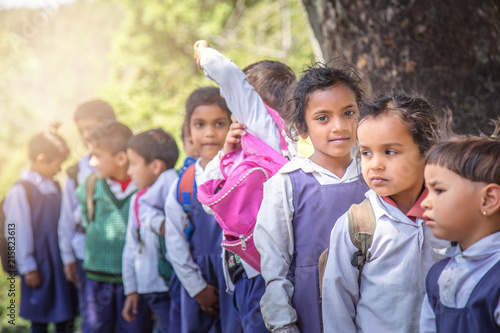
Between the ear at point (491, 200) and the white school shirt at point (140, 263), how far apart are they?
2.20 metres

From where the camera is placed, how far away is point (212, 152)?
2932mm

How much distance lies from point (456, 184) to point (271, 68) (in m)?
1.34

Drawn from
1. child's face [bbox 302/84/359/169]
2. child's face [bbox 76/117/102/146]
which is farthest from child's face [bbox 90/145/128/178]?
child's face [bbox 302/84/359/169]

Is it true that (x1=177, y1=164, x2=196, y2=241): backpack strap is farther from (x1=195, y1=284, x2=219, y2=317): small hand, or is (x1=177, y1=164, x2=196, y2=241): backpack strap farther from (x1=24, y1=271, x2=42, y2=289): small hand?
(x1=24, y1=271, x2=42, y2=289): small hand

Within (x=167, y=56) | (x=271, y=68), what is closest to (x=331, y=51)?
(x=271, y=68)

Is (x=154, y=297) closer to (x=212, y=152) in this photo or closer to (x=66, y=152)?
(x=212, y=152)

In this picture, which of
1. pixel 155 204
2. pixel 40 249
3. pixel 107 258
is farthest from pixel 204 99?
pixel 40 249

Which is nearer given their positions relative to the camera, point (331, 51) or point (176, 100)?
point (331, 51)

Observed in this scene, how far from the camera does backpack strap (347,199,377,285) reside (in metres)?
1.79

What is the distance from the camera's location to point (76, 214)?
4234 millimetres

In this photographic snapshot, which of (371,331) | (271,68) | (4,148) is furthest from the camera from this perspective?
(4,148)

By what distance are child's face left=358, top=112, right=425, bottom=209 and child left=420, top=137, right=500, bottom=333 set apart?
0.56ft

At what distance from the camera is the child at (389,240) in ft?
5.69

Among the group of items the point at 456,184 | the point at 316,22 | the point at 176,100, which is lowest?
the point at 456,184
